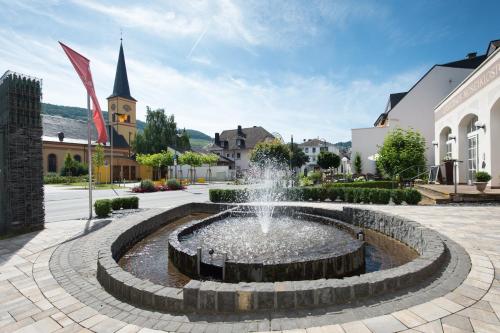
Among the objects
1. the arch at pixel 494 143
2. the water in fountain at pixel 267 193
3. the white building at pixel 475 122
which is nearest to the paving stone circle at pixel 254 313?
the water in fountain at pixel 267 193

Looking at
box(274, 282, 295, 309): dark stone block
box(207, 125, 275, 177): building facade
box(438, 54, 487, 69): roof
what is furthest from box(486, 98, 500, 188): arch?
box(207, 125, 275, 177): building facade

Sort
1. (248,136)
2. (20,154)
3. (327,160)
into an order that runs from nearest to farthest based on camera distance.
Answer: (20,154) < (327,160) < (248,136)

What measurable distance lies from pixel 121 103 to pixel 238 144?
2533 cm

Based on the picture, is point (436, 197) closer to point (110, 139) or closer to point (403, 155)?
point (403, 155)

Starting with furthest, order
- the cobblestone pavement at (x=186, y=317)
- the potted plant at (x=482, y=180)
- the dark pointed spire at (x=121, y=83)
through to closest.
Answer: the dark pointed spire at (x=121, y=83), the potted plant at (x=482, y=180), the cobblestone pavement at (x=186, y=317)

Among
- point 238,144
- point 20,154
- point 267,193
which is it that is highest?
point 238,144

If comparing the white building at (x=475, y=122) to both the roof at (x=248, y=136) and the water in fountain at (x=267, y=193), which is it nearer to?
the water in fountain at (x=267, y=193)

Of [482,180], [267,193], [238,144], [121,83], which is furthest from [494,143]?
[121,83]

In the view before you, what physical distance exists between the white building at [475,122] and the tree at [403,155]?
2.22m

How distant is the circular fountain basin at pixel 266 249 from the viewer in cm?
467

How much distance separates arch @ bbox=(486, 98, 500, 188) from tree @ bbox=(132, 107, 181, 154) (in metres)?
47.6

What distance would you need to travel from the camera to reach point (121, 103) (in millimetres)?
55938

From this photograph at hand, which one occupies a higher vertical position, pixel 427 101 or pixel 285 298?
pixel 427 101

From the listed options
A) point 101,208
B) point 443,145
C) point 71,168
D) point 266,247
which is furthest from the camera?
point 71,168
